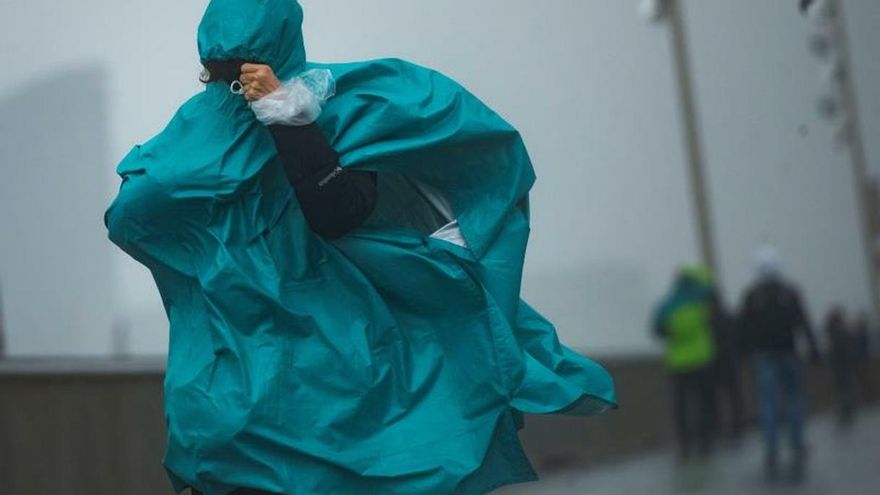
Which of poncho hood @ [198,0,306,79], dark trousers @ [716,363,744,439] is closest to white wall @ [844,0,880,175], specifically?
dark trousers @ [716,363,744,439]

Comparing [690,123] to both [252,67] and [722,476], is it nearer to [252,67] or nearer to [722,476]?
[722,476]

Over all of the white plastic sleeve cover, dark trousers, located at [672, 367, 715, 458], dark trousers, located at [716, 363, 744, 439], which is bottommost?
dark trousers, located at [716, 363, 744, 439]

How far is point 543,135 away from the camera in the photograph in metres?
8.03

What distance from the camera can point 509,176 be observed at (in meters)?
3.69

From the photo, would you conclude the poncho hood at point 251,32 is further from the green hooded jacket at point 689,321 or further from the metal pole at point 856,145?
the metal pole at point 856,145

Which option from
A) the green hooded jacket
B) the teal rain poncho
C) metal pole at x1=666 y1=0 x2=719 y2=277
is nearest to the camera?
the teal rain poncho

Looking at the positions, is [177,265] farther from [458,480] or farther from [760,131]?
[760,131]

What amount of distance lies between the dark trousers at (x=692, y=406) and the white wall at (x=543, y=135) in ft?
1.89

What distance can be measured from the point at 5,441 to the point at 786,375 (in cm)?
597

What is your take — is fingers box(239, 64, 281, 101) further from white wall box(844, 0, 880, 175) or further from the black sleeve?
white wall box(844, 0, 880, 175)

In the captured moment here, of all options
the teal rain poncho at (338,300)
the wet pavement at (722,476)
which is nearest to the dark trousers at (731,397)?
the wet pavement at (722,476)

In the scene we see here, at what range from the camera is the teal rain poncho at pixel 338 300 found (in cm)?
329

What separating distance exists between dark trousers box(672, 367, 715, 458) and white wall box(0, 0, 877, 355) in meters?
0.58

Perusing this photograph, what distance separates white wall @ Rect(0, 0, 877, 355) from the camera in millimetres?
6043
